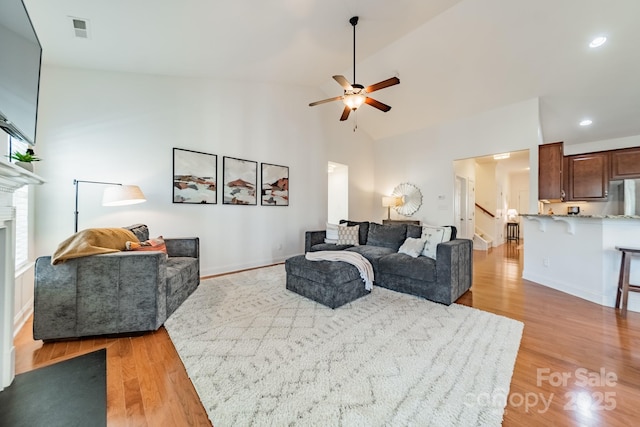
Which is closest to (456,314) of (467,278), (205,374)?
(467,278)

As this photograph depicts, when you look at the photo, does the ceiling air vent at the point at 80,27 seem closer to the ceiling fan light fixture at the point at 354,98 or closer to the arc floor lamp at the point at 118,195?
the arc floor lamp at the point at 118,195

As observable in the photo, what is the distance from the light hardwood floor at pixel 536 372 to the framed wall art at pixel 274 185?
114 inches

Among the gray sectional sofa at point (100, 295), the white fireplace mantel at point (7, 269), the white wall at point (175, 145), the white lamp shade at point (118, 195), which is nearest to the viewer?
the white fireplace mantel at point (7, 269)

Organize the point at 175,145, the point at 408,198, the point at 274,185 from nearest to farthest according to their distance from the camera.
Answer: the point at 175,145 → the point at 274,185 → the point at 408,198

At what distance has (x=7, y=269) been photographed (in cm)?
153

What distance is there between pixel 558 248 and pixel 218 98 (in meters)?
5.80

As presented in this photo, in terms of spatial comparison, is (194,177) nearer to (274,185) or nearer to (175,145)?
(175,145)

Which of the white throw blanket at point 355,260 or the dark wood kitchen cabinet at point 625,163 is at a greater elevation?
the dark wood kitchen cabinet at point 625,163

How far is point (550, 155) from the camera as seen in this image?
395cm

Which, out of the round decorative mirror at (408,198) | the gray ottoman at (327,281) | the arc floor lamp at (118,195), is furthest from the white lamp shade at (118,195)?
the round decorative mirror at (408,198)

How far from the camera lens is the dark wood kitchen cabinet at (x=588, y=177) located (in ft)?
14.4

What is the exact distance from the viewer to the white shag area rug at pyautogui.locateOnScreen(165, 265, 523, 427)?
49.6 inches

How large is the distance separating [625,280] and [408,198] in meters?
3.88

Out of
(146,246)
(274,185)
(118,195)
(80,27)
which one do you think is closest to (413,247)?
(274,185)
